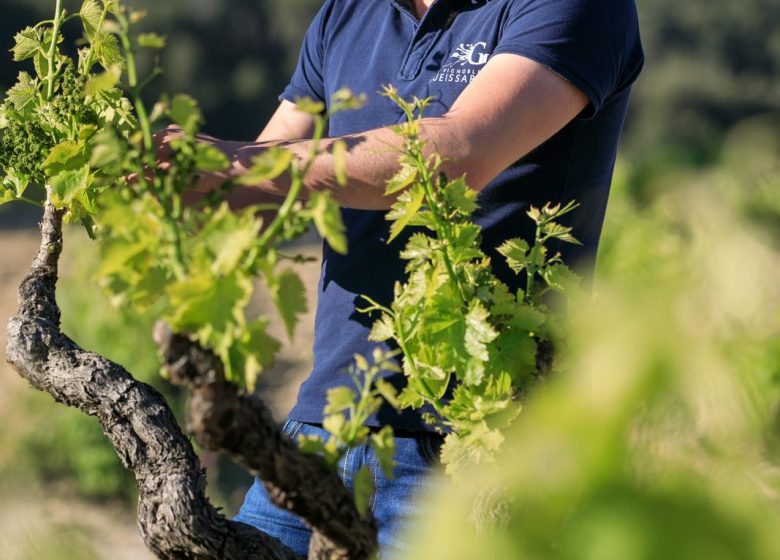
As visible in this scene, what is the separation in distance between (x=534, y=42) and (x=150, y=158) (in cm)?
72

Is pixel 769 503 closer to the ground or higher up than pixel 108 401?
higher up

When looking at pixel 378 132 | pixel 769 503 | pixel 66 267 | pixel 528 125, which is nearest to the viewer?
pixel 769 503

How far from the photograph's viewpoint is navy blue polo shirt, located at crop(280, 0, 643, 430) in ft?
4.94

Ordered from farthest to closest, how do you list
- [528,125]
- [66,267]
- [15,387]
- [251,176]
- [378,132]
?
[66,267], [15,387], [528,125], [378,132], [251,176]

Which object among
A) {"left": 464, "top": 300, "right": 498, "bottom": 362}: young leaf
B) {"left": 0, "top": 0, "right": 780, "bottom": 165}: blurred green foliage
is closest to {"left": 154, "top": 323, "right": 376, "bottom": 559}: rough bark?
{"left": 464, "top": 300, "right": 498, "bottom": 362}: young leaf

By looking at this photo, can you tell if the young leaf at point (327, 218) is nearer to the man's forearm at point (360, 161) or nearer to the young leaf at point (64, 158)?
the man's forearm at point (360, 161)

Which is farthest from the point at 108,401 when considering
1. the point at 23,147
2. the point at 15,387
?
the point at 15,387

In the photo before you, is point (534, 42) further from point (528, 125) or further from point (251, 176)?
point (251, 176)

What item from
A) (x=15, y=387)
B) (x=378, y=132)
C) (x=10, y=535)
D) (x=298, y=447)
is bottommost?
(x=15, y=387)

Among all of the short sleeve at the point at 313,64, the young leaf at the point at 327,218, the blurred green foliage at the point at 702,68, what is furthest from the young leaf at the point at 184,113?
the blurred green foliage at the point at 702,68

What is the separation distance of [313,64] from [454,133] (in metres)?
0.85

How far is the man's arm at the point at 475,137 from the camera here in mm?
1282

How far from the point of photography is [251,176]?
87 cm

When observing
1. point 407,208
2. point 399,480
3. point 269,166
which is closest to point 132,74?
point 269,166
